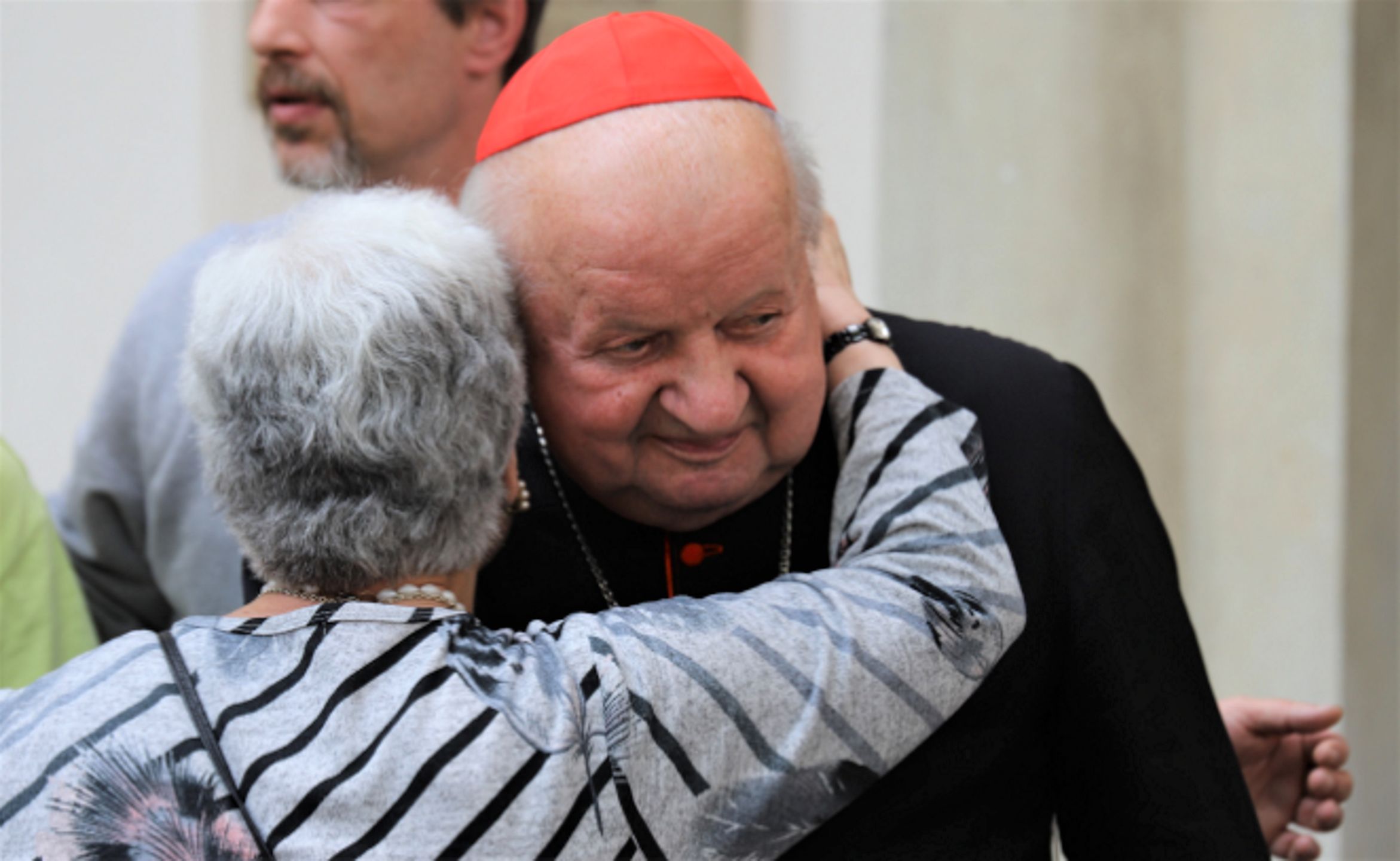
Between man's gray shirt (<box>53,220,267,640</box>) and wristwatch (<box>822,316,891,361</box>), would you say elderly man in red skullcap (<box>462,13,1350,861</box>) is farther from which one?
man's gray shirt (<box>53,220,267,640</box>)

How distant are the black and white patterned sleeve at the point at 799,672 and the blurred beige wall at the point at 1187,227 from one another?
2.00m

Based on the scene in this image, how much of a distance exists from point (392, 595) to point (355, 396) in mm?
250

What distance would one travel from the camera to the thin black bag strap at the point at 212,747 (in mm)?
1430

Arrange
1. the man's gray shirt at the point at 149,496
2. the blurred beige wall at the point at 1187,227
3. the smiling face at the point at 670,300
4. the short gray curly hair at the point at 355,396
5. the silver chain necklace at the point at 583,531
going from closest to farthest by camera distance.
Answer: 1. the short gray curly hair at the point at 355,396
2. the smiling face at the point at 670,300
3. the silver chain necklace at the point at 583,531
4. the man's gray shirt at the point at 149,496
5. the blurred beige wall at the point at 1187,227

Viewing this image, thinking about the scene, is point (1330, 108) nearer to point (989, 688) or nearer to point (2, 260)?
point (989, 688)

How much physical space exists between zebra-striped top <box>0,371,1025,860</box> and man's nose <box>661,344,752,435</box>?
9.6 inches

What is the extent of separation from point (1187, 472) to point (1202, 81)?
3.54 feet

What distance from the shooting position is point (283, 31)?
3031mm

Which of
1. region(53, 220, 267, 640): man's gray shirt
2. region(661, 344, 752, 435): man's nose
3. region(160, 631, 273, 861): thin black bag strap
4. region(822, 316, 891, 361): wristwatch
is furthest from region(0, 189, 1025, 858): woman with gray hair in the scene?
region(53, 220, 267, 640): man's gray shirt

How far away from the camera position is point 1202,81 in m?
3.81

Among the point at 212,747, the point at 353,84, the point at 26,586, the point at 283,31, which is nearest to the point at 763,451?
the point at 212,747

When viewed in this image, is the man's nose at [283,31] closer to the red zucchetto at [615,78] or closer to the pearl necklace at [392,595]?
the red zucchetto at [615,78]

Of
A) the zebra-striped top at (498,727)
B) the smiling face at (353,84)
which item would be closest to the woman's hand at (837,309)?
the zebra-striped top at (498,727)

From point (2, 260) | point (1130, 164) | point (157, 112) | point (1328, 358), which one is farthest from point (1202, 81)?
point (2, 260)
